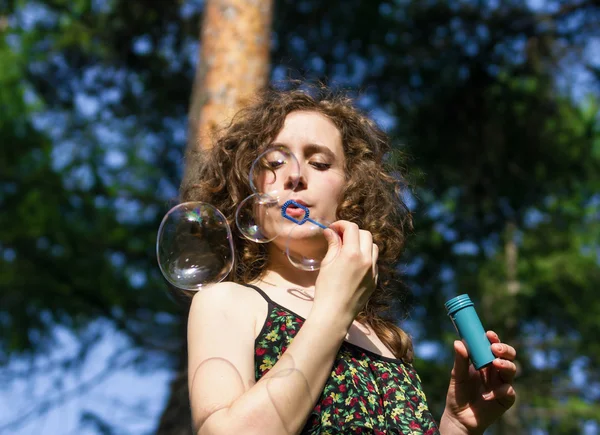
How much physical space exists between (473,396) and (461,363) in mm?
108

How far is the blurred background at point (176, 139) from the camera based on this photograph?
686 centimetres

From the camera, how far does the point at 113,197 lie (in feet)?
23.8

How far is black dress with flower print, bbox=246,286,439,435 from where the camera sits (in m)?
1.56

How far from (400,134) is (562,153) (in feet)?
5.67

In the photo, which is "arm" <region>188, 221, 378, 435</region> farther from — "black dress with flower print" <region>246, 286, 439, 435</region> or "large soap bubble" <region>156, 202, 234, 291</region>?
"large soap bubble" <region>156, 202, 234, 291</region>

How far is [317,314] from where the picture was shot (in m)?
1.54

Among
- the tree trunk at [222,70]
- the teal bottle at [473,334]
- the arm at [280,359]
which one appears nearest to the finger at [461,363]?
the teal bottle at [473,334]

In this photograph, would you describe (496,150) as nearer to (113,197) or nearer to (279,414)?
(113,197)

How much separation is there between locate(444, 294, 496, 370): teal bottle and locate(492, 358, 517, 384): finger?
22 mm

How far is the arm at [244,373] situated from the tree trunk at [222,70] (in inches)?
74.7

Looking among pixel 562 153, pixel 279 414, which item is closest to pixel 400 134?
pixel 562 153

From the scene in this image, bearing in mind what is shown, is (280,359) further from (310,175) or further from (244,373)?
(310,175)

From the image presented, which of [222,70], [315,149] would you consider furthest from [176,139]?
[315,149]

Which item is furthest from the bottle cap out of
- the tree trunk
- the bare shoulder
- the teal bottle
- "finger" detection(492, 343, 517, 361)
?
the tree trunk
